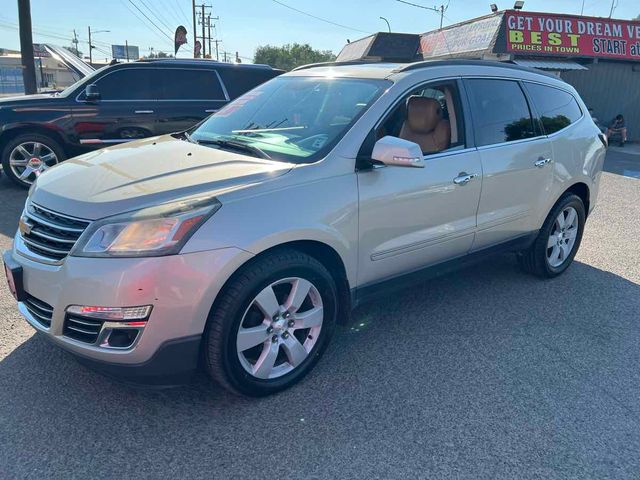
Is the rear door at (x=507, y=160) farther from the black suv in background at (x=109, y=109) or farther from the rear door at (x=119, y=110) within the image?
the rear door at (x=119, y=110)

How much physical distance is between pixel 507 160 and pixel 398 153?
56.3 inches

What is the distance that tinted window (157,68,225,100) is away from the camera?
771 cm

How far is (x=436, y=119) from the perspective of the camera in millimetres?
3707

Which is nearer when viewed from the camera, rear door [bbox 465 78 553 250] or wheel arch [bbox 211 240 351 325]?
wheel arch [bbox 211 240 351 325]

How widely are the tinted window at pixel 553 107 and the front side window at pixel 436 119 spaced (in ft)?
3.42

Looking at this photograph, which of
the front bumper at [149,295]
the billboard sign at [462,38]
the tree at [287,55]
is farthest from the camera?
the tree at [287,55]

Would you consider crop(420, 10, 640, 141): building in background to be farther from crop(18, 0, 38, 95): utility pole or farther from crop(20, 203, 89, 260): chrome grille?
crop(20, 203, 89, 260): chrome grille

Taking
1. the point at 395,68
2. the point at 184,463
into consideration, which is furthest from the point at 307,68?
the point at 184,463

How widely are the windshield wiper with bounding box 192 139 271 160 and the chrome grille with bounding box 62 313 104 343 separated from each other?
4.24ft

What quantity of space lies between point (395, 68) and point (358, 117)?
24.1 inches

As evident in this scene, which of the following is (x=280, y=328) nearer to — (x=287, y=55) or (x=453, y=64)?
(x=453, y=64)

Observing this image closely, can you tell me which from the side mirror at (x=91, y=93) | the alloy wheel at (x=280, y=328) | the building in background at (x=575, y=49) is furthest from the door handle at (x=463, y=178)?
the building in background at (x=575, y=49)

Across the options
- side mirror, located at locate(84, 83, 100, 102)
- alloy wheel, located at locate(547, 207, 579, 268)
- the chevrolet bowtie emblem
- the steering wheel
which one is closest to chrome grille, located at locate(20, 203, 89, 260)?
the chevrolet bowtie emblem

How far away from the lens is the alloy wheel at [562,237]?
4637 mm
